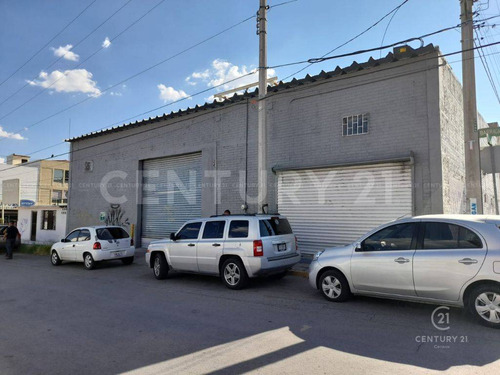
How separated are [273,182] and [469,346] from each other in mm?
9168

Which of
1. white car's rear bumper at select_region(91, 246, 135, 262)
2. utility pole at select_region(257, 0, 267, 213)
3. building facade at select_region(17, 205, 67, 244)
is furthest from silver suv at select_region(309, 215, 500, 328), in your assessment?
building facade at select_region(17, 205, 67, 244)

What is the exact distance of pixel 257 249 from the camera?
8109mm

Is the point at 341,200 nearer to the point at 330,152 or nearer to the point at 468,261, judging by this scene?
the point at 330,152

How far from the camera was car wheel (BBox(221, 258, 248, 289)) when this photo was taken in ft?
27.3

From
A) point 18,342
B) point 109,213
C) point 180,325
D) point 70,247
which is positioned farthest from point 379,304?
point 109,213

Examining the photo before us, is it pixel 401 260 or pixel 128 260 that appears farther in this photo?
pixel 128 260

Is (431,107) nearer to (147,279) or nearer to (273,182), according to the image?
(273,182)

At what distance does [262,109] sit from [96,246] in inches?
288

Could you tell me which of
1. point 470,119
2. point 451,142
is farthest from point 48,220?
point 470,119

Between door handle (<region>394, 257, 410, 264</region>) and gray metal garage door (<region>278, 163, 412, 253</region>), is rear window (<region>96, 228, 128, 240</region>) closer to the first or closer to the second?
gray metal garage door (<region>278, 163, 412, 253</region>)

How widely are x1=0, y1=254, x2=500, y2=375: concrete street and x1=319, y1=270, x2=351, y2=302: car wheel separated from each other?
199 millimetres

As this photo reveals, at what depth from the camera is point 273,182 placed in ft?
43.8

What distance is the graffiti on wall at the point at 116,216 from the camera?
18.8m
